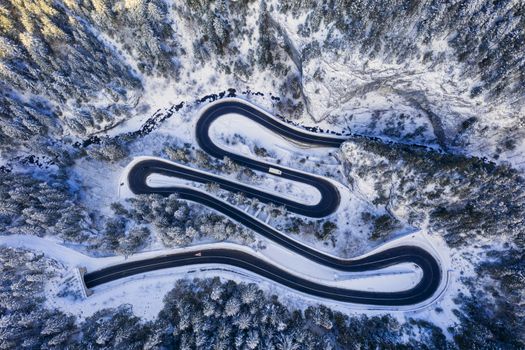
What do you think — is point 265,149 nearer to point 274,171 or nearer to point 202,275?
point 274,171

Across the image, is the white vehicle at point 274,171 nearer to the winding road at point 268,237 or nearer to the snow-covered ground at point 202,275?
the winding road at point 268,237

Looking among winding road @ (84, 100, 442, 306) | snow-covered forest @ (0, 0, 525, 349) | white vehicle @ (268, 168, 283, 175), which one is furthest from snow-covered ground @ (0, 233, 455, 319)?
white vehicle @ (268, 168, 283, 175)

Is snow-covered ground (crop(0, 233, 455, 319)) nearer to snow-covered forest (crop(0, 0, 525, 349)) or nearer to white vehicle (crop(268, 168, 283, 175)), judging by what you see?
snow-covered forest (crop(0, 0, 525, 349))

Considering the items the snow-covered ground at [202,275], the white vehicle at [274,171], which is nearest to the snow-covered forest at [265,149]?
the snow-covered ground at [202,275]

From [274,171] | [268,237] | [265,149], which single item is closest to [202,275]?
[268,237]

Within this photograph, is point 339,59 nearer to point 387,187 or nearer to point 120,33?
point 387,187
